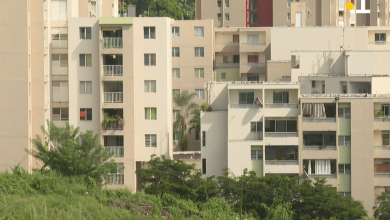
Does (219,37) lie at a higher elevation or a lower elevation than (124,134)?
higher

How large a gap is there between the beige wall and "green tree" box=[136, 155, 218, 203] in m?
22.3

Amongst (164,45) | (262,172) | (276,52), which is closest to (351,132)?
(262,172)

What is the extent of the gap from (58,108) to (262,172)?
16.9m

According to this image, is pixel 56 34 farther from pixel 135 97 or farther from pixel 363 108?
pixel 363 108

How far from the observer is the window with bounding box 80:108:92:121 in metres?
55.1

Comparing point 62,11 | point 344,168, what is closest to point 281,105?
point 344,168

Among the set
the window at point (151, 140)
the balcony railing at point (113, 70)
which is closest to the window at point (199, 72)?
the window at point (151, 140)

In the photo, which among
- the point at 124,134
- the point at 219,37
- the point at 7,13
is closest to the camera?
the point at 7,13

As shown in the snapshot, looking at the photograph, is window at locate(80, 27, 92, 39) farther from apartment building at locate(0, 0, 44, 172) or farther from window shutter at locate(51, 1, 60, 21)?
apartment building at locate(0, 0, 44, 172)

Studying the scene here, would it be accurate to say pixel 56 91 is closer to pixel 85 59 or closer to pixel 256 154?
pixel 85 59

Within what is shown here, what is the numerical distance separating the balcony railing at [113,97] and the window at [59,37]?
5374mm

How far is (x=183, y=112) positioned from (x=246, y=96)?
16722 mm

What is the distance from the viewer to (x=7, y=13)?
167ft

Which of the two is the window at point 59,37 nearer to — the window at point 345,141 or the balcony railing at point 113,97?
the balcony railing at point 113,97
